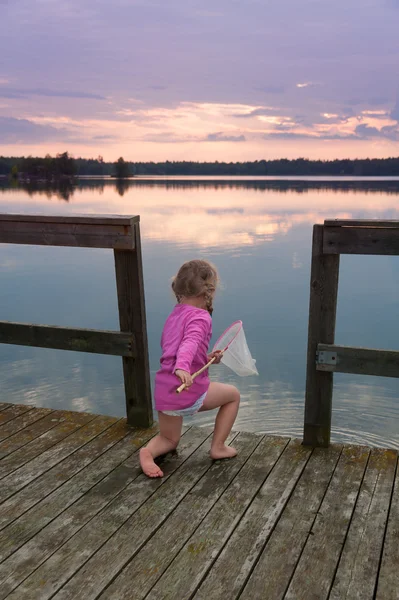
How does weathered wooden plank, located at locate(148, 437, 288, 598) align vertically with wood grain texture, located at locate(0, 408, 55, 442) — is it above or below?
above

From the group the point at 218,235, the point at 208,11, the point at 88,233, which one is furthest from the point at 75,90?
the point at 88,233

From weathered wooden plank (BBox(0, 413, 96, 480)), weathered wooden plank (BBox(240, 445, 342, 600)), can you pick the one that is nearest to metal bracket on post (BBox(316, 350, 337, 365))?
weathered wooden plank (BBox(240, 445, 342, 600))

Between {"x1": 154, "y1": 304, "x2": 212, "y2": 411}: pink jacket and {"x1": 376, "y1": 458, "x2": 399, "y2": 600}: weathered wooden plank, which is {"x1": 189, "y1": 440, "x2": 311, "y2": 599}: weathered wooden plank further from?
{"x1": 154, "y1": 304, "x2": 212, "y2": 411}: pink jacket

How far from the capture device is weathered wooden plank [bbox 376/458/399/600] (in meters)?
2.39

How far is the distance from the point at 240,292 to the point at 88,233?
38.8 ft

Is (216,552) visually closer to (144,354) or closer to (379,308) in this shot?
(144,354)

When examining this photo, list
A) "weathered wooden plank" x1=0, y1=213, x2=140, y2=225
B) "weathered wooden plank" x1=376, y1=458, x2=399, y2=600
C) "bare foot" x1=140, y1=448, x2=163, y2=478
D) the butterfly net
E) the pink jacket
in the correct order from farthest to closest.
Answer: "weathered wooden plank" x1=0, y1=213, x2=140, y2=225
the butterfly net
"bare foot" x1=140, y1=448, x2=163, y2=478
the pink jacket
"weathered wooden plank" x1=376, y1=458, x2=399, y2=600

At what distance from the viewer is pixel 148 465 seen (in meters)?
3.37

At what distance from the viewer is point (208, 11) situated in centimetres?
5966

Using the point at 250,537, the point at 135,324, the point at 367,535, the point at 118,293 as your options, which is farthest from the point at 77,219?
the point at 367,535

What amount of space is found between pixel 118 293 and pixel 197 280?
855 millimetres

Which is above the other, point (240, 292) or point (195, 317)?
point (195, 317)

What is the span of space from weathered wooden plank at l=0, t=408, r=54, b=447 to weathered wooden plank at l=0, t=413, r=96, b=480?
197 millimetres

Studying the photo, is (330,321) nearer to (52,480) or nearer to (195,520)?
(195,520)
